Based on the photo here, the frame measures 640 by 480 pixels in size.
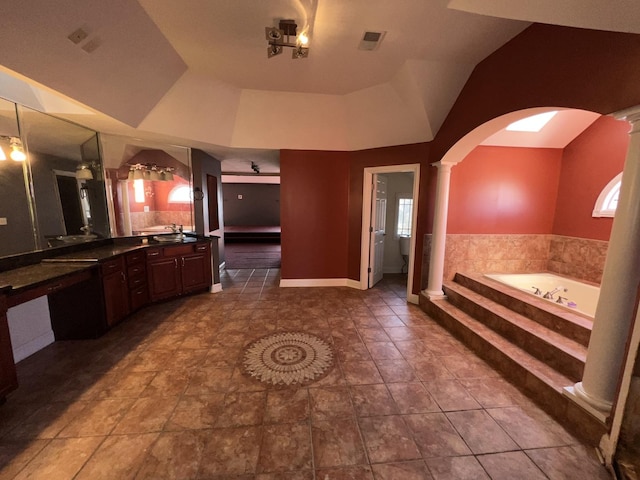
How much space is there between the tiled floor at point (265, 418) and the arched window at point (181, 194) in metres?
2.20

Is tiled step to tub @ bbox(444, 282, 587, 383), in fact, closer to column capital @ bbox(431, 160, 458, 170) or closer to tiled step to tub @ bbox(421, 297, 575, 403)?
tiled step to tub @ bbox(421, 297, 575, 403)

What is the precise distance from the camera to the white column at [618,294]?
4.83ft

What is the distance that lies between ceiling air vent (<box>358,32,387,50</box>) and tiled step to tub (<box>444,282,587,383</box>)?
9.78ft

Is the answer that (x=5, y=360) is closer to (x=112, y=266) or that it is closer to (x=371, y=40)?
(x=112, y=266)

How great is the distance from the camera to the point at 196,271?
163 inches

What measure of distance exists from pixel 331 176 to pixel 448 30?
8.37 ft

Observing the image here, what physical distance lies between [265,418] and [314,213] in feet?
10.7

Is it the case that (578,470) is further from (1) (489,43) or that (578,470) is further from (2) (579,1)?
(1) (489,43)

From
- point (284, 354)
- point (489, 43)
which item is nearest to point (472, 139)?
point (489, 43)

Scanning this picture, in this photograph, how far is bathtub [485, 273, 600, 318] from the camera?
3072 mm

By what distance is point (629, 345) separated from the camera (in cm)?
146

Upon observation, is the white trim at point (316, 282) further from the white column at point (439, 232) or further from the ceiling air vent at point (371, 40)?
the ceiling air vent at point (371, 40)

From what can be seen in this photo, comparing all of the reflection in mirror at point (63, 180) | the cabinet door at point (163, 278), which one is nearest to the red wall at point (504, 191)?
the cabinet door at point (163, 278)

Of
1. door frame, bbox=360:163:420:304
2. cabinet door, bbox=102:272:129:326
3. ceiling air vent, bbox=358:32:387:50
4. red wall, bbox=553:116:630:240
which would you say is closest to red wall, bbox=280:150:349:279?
door frame, bbox=360:163:420:304
